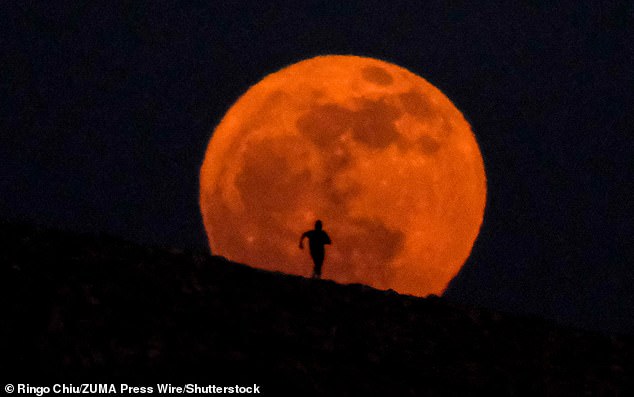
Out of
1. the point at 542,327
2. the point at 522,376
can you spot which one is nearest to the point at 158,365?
the point at 522,376

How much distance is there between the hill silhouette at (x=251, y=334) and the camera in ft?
28.7

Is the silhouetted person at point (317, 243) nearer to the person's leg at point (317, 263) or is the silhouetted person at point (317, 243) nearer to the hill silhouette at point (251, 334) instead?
the person's leg at point (317, 263)

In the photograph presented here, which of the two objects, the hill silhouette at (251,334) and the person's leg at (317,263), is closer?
the hill silhouette at (251,334)

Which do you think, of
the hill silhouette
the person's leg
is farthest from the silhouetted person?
the hill silhouette

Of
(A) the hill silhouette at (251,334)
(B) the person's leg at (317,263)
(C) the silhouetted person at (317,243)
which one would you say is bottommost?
(A) the hill silhouette at (251,334)

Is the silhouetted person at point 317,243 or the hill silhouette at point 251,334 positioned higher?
the silhouetted person at point 317,243

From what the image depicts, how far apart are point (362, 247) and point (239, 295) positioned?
1050 cm

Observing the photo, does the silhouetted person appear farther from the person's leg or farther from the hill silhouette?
the hill silhouette

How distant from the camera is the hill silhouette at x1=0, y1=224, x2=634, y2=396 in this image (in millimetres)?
8742

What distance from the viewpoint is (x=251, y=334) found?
33.6 ft

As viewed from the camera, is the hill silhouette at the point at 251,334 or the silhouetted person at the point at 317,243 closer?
the hill silhouette at the point at 251,334

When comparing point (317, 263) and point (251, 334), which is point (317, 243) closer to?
point (317, 263)

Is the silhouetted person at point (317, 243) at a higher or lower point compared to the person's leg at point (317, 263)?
higher

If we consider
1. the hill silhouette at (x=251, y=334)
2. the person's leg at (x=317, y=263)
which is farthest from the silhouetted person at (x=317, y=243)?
the hill silhouette at (x=251, y=334)
